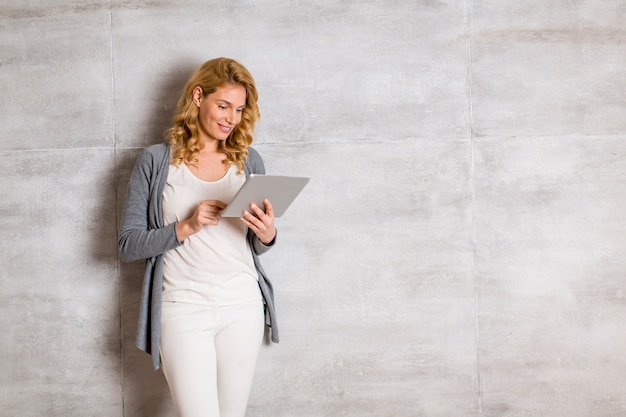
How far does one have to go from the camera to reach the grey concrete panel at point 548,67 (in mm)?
2385

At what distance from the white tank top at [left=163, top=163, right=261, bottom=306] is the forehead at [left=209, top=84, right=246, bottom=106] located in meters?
0.25

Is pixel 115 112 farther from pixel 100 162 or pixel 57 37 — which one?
pixel 57 37

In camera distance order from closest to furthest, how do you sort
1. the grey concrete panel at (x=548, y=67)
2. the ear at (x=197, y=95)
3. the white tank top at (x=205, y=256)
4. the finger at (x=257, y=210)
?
the finger at (x=257, y=210)
the white tank top at (x=205, y=256)
the ear at (x=197, y=95)
the grey concrete panel at (x=548, y=67)

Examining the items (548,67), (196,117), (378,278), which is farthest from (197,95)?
(548,67)

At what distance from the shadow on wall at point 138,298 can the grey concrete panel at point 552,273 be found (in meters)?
1.26

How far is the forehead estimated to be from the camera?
204 centimetres

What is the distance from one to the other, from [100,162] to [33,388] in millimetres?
977

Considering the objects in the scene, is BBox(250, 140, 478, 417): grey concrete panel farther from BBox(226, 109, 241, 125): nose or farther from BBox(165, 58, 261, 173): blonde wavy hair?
BBox(226, 109, 241, 125): nose

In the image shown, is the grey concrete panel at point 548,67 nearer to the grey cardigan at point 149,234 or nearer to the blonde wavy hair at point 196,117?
the blonde wavy hair at point 196,117

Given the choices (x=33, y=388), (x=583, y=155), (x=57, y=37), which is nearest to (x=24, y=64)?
(x=57, y=37)

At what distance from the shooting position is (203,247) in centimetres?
204

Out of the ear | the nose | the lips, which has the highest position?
the ear

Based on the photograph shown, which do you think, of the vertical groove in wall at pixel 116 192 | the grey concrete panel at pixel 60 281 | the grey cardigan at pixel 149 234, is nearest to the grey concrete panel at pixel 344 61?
the vertical groove in wall at pixel 116 192

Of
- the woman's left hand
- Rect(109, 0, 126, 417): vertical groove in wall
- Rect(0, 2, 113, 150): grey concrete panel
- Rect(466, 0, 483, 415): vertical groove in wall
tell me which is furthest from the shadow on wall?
Rect(466, 0, 483, 415): vertical groove in wall
